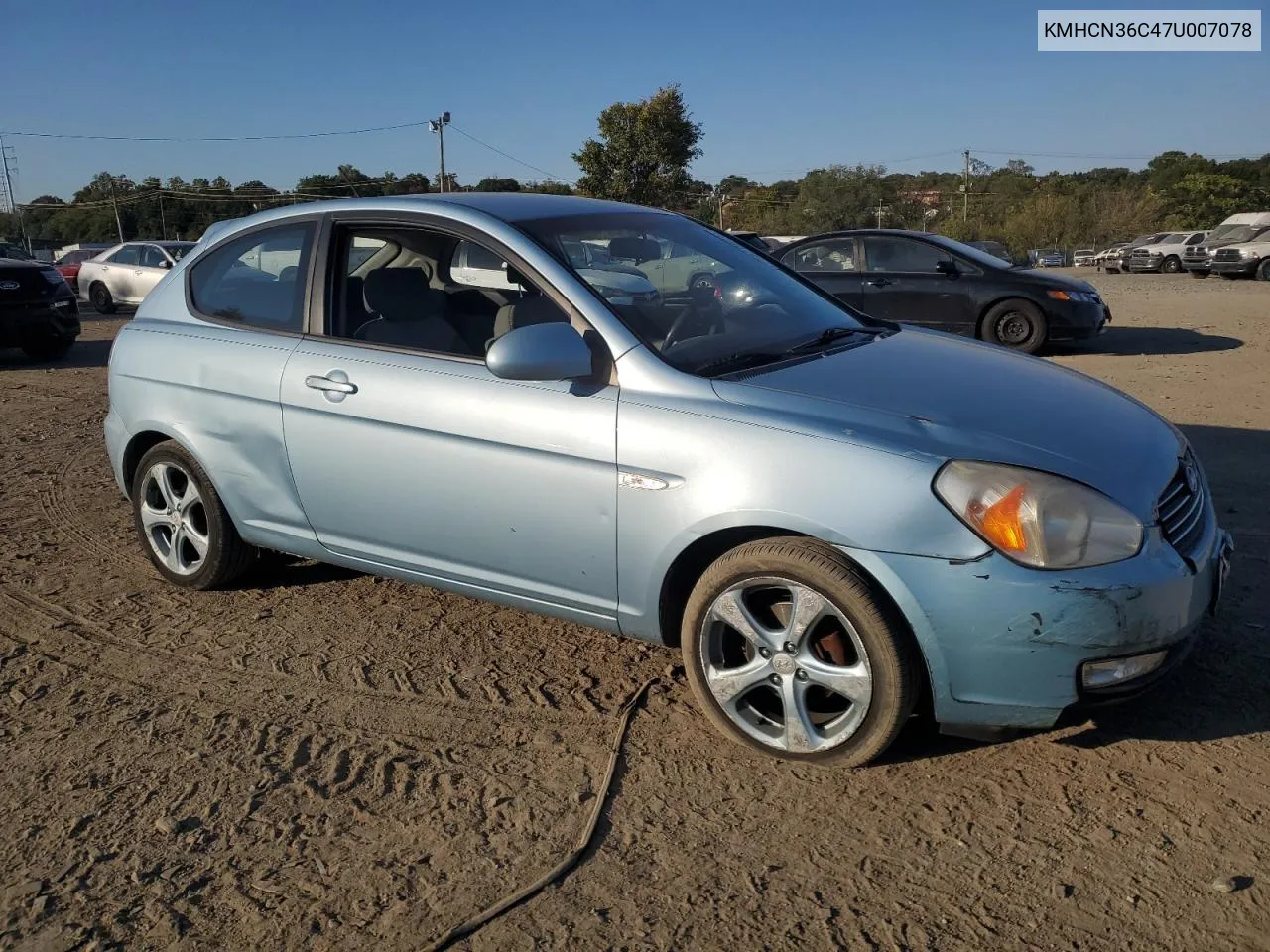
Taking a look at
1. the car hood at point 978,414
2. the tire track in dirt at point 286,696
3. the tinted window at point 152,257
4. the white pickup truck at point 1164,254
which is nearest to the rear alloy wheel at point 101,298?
the tinted window at point 152,257

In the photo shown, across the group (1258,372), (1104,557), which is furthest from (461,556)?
(1258,372)

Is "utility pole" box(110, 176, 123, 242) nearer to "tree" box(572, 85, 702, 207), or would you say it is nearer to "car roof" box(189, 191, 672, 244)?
"tree" box(572, 85, 702, 207)

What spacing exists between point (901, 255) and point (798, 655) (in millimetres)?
9563

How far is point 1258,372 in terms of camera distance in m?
10.2

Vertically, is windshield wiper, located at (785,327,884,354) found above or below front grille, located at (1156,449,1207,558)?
above

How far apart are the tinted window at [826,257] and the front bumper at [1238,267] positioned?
20666 millimetres

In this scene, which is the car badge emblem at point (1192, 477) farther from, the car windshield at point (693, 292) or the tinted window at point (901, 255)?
the tinted window at point (901, 255)

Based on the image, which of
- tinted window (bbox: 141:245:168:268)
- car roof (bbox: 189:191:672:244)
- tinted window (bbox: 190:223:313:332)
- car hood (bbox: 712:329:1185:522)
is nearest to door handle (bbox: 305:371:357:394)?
tinted window (bbox: 190:223:313:332)

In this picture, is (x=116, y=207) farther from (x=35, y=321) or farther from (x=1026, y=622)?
(x=1026, y=622)

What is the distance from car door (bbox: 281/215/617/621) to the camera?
3.42 m

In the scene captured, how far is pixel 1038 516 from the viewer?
2.86m

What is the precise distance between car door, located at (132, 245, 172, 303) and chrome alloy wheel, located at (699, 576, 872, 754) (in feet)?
60.5

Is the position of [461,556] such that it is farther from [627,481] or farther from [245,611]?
[245,611]

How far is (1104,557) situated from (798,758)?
40.3 inches
